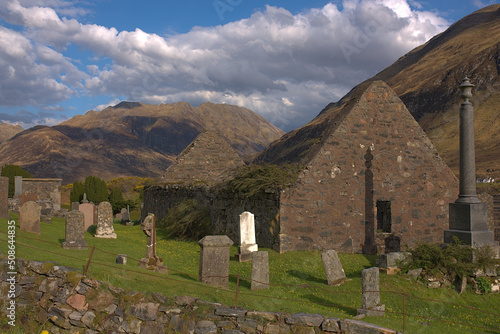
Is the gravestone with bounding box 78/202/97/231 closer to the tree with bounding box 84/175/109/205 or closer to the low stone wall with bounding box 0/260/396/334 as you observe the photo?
the low stone wall with bounding box 0/260/396/334

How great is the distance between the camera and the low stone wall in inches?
257

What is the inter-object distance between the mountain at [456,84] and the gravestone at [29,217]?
2352 inches

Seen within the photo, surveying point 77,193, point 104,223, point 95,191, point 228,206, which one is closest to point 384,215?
point 228,206

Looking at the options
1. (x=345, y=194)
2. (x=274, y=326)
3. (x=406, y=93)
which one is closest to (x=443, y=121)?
(x=406, y=93)

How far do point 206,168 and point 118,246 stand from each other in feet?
36.4

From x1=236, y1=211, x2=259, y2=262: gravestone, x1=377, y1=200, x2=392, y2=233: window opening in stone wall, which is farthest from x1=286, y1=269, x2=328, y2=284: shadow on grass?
x1=377, y1=200, x2=392, y2=233: window opening in stone wall

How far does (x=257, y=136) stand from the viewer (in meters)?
197

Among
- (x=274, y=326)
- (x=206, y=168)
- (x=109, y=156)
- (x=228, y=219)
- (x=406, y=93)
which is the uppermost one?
(x=406, y=93)

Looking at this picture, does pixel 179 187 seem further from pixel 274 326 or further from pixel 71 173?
pixel 71 173

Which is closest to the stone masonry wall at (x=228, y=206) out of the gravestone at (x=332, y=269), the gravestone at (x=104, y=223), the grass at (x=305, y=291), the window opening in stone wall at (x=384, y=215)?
the grass at (x=305, y=291)

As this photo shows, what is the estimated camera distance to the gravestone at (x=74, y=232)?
35.8ft

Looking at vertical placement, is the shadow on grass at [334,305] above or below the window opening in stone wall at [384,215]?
below

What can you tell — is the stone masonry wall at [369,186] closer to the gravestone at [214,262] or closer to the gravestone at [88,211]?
the gravestone at [214,262]

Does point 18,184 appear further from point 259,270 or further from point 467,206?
point 467,206
